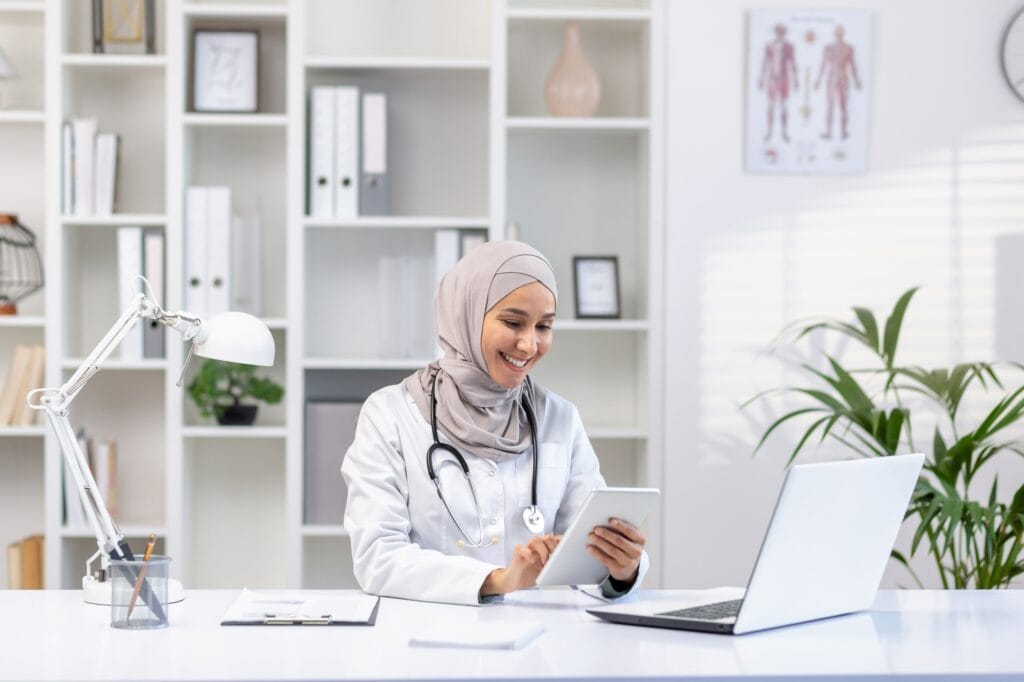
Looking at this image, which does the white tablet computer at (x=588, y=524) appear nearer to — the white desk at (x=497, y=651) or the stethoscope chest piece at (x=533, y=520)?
the white desk at (x=497, y=651)

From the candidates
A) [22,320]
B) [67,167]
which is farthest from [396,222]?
[22,320]

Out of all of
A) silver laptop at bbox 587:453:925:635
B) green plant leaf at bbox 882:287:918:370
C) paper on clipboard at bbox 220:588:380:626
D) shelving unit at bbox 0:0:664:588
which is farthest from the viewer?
shelving unit at bbox 0:0:664:588

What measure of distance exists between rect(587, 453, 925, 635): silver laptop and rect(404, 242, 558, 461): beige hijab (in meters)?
0.45

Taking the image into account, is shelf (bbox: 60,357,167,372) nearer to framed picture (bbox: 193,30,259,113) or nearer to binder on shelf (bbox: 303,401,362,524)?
binder on shelf (bbox: 303,401,362,524)

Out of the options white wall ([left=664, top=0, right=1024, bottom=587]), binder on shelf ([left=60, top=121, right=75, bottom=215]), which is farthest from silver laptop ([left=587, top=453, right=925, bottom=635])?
binder on shelf ([left=60, top=121, right=75, bottom=215])

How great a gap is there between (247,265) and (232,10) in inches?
29.4

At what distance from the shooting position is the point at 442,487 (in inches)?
80.7

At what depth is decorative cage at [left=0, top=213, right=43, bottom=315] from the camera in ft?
11.5

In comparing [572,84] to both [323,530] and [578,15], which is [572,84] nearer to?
[578,15]

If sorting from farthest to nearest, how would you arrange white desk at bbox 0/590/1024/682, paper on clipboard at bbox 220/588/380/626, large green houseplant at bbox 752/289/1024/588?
large green houseplant at bbox 752/289/1024/588
paper on clipboard at bbox 220/588/380/626
white desk at bbox 0/590/1024/682

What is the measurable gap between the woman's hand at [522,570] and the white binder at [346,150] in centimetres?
186

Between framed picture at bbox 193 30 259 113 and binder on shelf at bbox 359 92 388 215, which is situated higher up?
framed picture at bbox 193 30 259 113

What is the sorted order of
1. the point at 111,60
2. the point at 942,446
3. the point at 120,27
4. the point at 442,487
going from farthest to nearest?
the point at 120,27 → the point at 111,60 → the point at 942,446 → the point at 442,487

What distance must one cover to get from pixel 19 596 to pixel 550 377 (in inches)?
82.7
